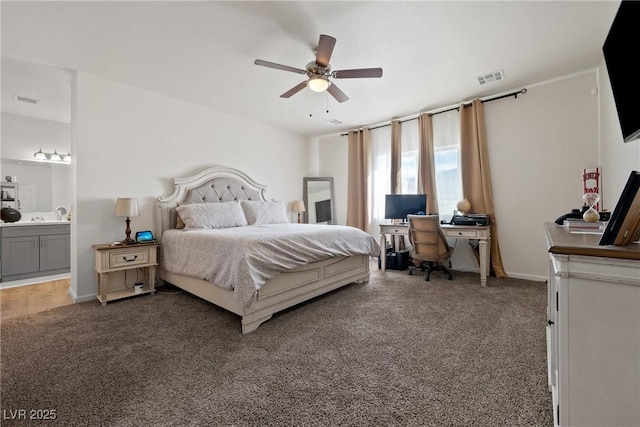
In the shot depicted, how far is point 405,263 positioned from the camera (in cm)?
431

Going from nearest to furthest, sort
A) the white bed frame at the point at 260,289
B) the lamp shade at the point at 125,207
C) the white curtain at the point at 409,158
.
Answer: the white bed frame at the point at 260,289 < the lamp shade at the point at 125,207 < the white curtain at the point at 409,158

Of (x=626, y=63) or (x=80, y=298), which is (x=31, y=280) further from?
(x=626, y=63)

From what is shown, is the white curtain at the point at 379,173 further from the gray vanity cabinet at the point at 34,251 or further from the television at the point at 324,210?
the gray vanity cabinet at the point at 34,251

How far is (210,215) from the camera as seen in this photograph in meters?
3.60

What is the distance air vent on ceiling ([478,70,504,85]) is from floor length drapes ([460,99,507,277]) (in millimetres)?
523

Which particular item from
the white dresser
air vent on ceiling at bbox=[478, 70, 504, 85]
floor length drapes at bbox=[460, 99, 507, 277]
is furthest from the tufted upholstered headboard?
the white dresser

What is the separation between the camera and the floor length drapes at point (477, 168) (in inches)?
150

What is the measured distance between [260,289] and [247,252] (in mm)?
363

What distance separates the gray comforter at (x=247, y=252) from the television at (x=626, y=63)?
2341 millimetres

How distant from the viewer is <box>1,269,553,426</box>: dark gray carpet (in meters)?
Answer: 1.36

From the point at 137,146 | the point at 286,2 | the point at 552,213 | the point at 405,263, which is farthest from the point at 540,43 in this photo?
the point at 137,146

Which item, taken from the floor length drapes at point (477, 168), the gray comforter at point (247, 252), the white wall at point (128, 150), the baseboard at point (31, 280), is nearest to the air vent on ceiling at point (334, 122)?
the white wall at point (128, 150)

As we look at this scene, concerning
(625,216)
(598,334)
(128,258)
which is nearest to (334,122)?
(128,258)

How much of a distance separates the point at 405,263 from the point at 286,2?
3.71 m
